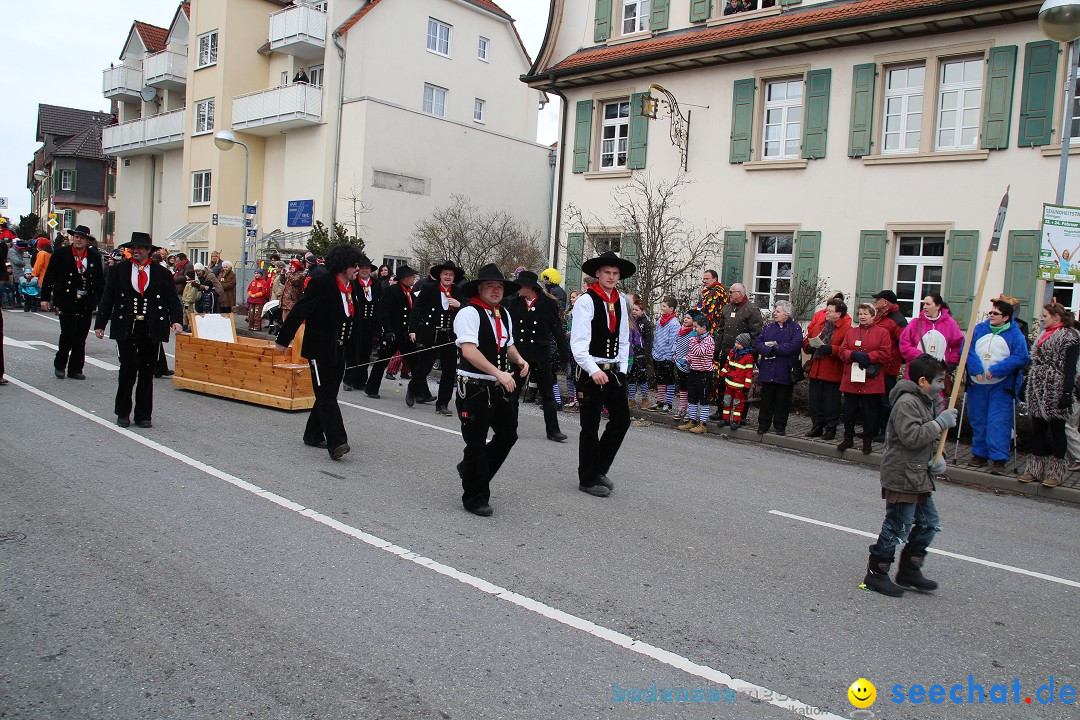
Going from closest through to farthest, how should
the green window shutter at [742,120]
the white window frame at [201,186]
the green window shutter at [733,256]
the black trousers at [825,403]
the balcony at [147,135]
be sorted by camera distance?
1. the black trousers at [825,403]
2. the green window shutter at [742,120]
3. the green window shutter at [733,256]
4. the white window frame at [201,186]
5. the balcony at [147,135]

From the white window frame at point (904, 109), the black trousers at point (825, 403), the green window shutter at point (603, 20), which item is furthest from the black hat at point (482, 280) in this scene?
A: the green window shutter at point (603, 20)

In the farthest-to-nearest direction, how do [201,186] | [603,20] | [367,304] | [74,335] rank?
[201,186] < [603,20] < [367,304] < [74,335]

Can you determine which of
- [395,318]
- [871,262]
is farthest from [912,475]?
[871,262]

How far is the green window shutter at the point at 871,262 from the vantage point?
55.7 feet

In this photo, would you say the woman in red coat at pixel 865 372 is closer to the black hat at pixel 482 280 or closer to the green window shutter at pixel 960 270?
the green window shutter at pixel 960 270

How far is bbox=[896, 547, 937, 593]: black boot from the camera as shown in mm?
5504

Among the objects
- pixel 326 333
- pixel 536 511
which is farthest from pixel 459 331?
pixel 326 333

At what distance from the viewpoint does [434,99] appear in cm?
3359

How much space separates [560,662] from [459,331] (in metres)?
2.99

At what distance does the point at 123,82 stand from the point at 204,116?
1177 cm

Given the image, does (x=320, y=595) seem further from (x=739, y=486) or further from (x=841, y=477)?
(x=841, y=477)

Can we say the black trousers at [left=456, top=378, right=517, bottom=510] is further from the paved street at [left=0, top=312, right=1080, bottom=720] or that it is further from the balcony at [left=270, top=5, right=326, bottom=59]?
the balcony at [left=270, top=5, right=326, bottom=59]

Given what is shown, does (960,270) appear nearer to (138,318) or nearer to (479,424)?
(479,424)

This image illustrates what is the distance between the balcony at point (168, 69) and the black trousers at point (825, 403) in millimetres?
35876
